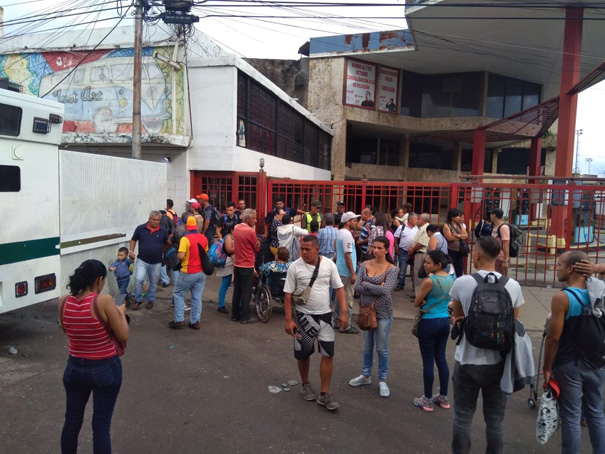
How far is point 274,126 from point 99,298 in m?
13.4

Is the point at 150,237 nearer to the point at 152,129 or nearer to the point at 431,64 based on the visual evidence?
the point at 152,129

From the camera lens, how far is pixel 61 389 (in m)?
4.68

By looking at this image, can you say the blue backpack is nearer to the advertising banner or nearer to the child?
the child

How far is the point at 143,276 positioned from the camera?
7.69m

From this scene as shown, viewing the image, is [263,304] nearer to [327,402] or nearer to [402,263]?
[327,402]

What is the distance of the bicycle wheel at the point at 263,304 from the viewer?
23.8 feet

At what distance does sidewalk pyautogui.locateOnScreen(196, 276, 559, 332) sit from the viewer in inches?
300

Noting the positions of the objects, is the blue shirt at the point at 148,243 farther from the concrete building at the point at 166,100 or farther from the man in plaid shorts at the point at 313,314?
the concrete building at the point at 166,100

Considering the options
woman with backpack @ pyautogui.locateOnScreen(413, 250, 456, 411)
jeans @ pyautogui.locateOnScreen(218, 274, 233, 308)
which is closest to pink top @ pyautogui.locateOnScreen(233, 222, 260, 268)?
jeans @ pyautogui.locateOnScreen(218, 274, 233, 308)

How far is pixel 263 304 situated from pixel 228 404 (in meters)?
2.94

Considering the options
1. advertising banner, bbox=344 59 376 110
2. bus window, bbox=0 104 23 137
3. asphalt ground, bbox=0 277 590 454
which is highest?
advertising banner, bbox=344 59 376 110

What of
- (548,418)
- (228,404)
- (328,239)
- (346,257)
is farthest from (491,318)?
(328,239)

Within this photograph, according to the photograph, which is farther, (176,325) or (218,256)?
(218,256)

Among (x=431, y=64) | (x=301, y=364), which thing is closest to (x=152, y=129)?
(x=301, y=364)
